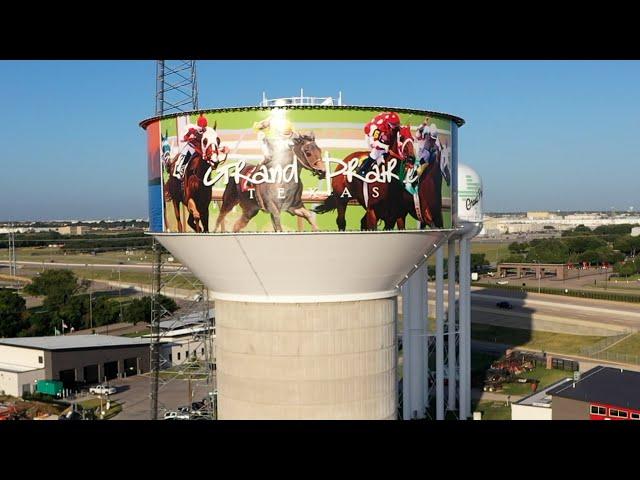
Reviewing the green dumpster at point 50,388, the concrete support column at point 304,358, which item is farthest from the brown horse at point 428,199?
the green dumpster at point 50,388

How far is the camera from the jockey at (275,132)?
56.1 feet

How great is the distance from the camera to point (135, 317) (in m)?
59.6

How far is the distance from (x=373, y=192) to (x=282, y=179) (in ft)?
7.74

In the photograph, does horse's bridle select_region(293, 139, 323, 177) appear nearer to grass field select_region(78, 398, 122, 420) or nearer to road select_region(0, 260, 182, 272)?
grass field select_region(78, 398, 122, 420)

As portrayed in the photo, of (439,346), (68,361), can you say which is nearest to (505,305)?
(439,346)

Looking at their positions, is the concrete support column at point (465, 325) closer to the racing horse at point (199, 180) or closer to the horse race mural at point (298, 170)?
the horse race mural at point (298, 170)

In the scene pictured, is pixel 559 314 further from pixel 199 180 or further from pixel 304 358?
pixel 199 180

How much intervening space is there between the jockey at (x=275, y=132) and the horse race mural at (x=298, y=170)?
25mm

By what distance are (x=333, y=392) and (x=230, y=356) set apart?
3.22 metres

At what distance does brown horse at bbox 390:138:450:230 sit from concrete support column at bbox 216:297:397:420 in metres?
2.81

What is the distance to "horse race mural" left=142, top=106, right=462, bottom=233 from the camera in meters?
17.1
